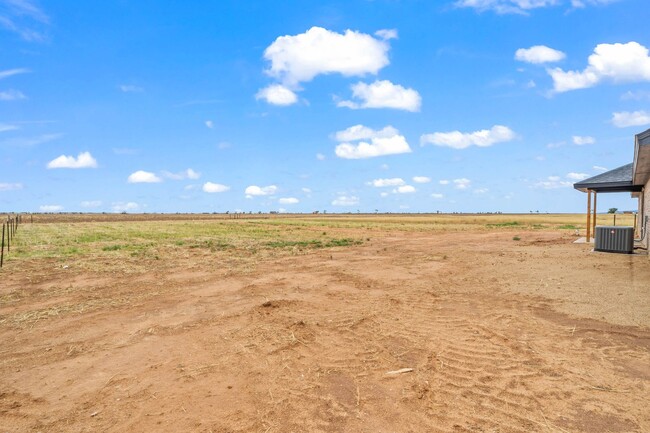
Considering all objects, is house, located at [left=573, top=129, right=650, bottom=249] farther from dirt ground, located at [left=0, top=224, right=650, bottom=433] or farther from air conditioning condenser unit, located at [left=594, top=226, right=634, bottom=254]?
dirt ground, located at [left=0, top=224, right=650, bottom=433]

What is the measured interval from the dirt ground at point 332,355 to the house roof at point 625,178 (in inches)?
150

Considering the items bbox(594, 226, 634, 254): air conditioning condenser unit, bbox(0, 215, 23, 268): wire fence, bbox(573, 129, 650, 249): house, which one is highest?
bbox(573, 129, 650, 249): house

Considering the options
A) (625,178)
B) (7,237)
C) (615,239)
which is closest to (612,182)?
(625,178)

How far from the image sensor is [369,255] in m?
19.2

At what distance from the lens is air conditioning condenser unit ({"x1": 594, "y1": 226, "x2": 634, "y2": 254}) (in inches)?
674

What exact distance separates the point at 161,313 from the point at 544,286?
9961mm

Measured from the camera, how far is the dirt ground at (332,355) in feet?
14.9

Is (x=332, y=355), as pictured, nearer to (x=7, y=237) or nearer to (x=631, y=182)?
(x=631, y=182)

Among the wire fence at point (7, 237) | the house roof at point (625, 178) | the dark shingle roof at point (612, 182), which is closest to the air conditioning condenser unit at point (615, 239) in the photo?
the house roof at point (625, 178)

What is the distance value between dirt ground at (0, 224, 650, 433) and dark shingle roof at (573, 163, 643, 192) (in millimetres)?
8463

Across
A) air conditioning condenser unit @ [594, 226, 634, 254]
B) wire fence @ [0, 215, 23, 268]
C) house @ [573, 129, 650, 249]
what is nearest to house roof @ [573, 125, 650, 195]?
house @ [573, 129, 650, 249]

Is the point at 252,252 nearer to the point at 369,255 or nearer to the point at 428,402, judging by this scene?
the point at 369,255

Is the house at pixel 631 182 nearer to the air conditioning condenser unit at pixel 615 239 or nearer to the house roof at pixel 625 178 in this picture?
the house roof at pixel 625 178

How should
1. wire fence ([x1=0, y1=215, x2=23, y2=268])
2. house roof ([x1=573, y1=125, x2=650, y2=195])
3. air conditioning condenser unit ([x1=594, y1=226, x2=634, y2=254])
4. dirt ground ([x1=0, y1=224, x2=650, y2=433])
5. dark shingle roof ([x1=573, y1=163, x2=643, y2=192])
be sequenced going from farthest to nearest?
dark shingle roof ([x1=573, y1=163, x2=643, y2=192])
air conditioning condenser unit ([x1=594, y1=226, x2=634, y2=254])
wire fence ([x1=0, y1=215, x2=23, y2=268])
house roof ([x1=573, y1=125, x2=650, y2=195])
dirt ground ([x1=0, y1=224, x2=650, y2=433])
